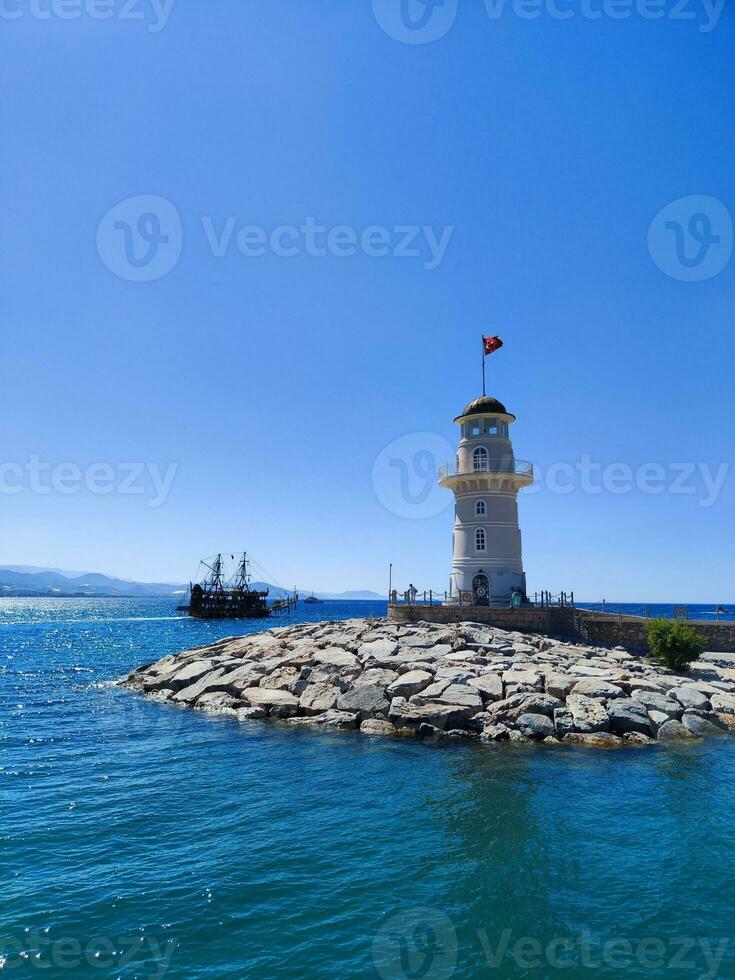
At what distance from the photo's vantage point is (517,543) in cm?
3312

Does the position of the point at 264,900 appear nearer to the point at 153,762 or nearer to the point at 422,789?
the point at 422,789

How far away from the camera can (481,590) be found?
3209 centimetres

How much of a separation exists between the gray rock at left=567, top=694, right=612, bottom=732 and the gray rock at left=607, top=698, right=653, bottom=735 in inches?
7.9

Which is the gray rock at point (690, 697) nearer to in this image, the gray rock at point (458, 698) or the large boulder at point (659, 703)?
the large boulder at point (659, 703)

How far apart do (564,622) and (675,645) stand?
27.3 feet

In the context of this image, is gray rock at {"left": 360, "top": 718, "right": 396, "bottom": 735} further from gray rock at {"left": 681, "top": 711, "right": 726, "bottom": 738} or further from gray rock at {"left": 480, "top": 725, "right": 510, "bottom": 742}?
gray rock at {"left": 681, "top": 711, "right": 726, "bottom": 738}

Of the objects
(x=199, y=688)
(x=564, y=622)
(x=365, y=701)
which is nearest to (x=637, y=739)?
(x=365, y=701)

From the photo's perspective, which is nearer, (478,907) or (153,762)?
(478,907)

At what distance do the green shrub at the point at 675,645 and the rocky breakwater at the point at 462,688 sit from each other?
1.97 feet

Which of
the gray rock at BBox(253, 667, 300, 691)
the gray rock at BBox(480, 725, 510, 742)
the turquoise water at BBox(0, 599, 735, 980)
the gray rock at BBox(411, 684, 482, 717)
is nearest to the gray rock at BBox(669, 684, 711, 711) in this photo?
the turquoise water at BBox(0, 599, 735, 980)

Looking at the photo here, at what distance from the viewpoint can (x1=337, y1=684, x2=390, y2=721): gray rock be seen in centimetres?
1781

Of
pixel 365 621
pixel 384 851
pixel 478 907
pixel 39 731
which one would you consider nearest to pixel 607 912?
pixel 478 907

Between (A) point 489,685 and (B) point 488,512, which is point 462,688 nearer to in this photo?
(A) point 489,685

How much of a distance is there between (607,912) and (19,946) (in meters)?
7.81
